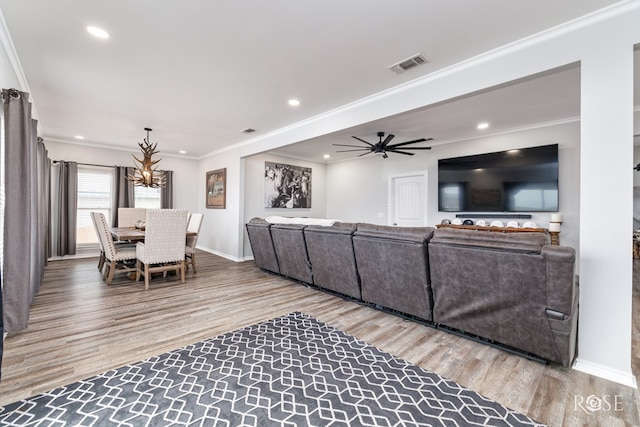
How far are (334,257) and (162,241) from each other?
8.33 feet

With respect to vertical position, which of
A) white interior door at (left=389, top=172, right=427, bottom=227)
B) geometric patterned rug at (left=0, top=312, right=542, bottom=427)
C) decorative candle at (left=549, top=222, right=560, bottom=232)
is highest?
white interior door at (left=389, top=172, right=427, bottom=227)

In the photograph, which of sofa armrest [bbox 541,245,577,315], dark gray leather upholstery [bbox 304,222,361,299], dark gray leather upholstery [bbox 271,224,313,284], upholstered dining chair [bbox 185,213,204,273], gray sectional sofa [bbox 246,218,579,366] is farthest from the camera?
upholstered dining chair [bbox 185,213,204,273]

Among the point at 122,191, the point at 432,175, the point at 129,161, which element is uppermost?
the point at 129,161

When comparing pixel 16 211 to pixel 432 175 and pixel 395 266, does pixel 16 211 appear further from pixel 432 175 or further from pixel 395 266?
pixel 432 175

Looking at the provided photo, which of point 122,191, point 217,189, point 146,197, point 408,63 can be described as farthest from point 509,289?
point 146,197

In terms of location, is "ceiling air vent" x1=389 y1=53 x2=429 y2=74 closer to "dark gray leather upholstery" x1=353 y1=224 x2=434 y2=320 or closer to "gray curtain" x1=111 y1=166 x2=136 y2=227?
"dark gray leather upholstery" x1=353 y1=224 x2=434 y2=320

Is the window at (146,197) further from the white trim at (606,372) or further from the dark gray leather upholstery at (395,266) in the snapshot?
the white trim at (606,372)

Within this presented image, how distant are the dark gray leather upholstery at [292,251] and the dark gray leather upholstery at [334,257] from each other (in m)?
0.12

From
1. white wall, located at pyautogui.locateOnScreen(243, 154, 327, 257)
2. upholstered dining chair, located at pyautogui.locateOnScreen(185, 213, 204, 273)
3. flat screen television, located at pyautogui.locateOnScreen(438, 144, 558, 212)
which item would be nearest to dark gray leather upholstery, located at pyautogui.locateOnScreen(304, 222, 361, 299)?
upholstered dining chair, located at pyautogui.locateOnScreen(185, 213, 204, 273)

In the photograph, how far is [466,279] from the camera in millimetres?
2391

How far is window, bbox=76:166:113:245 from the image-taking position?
6281mm

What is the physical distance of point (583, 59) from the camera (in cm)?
207

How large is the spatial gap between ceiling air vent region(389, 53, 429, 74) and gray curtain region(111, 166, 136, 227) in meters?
6.35

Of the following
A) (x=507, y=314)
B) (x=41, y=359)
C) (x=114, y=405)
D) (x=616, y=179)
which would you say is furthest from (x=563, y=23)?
(x=41, y=359)
